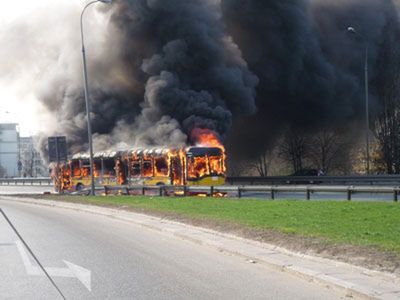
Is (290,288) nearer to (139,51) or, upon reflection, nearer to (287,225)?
(287,225)

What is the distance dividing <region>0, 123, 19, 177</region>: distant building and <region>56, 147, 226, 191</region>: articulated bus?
7508 centimetres

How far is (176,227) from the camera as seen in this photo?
1522cm

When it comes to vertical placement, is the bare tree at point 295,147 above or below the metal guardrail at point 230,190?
above

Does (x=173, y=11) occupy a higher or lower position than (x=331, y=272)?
Answer: higher

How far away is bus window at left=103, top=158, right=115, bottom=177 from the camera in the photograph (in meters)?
36.1

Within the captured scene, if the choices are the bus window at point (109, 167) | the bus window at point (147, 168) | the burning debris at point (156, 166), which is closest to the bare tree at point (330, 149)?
the burning debris at point (156, 166)

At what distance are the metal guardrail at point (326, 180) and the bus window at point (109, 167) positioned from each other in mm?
7736

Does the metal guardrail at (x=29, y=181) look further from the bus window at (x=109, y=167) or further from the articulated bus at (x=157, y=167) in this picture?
the bus window at (x=109, y=167)

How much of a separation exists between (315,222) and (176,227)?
144 inches

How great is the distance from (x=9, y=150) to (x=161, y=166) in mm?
86499

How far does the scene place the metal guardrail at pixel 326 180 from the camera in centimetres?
3170

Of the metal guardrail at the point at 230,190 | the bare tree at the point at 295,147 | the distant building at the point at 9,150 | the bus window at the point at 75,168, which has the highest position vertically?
the distant building at the point at 9,150

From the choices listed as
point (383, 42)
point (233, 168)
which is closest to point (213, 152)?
point (233, 168)

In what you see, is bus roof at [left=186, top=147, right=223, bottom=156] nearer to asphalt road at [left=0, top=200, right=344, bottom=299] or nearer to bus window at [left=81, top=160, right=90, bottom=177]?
bus window at [left=81, top=160, right=90, bottom=177]
